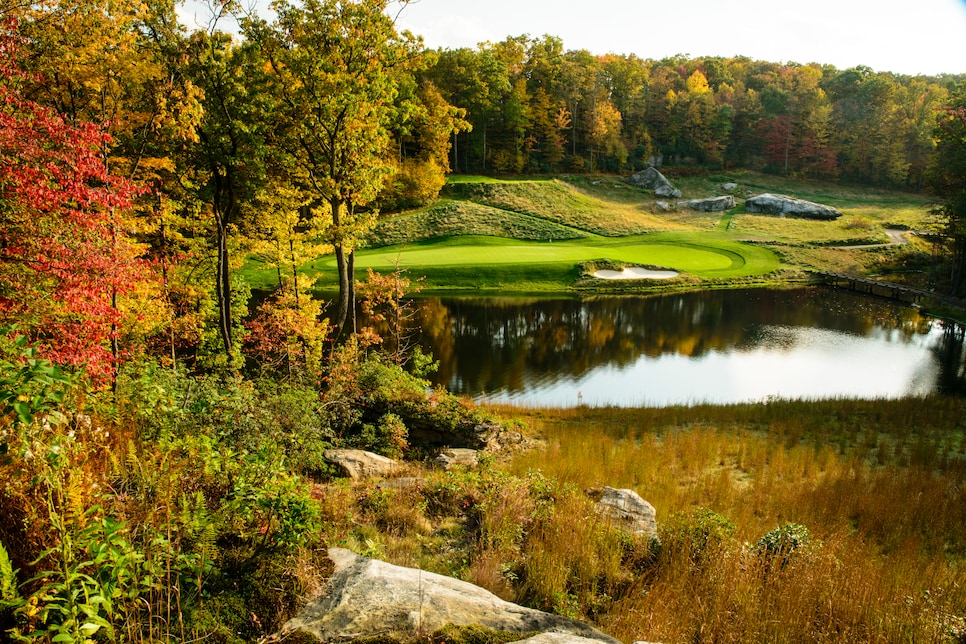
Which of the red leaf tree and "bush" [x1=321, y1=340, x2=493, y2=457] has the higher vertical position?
the red leaf tree

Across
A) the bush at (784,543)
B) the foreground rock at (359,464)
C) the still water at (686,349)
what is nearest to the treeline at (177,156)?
the foreground rock at (359,464)

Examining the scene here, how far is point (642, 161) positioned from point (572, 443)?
6839 centimetres

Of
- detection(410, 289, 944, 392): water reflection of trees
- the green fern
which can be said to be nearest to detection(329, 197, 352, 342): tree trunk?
detection(410, 289, 944, 392): water reflection of trees

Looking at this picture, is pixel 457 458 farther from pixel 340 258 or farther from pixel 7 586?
pixel 340 258

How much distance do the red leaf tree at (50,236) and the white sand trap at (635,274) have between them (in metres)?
32.8

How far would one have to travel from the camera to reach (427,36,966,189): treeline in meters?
68.9

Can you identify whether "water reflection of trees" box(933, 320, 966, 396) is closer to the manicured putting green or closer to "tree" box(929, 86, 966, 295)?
"tree" box(929, 86, 966, 295)

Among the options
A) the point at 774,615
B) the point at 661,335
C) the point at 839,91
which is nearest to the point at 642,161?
the point at 839,91

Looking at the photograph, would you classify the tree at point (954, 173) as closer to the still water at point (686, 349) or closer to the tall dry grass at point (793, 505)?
the still water at point (686, 349)

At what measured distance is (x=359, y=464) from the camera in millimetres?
8141

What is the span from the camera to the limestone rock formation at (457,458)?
8633 millimetres

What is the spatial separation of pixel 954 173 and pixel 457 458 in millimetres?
36035

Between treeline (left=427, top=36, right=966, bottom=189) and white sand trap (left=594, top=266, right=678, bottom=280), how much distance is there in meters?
32.3

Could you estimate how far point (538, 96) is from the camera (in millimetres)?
71500
